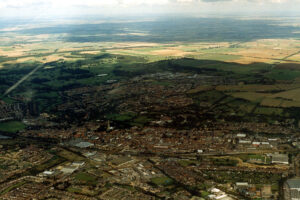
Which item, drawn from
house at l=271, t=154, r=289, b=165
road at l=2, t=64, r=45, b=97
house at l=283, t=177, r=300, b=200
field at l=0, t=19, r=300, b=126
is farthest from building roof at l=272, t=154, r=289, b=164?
road at l=2, t=64, r=45, b=97

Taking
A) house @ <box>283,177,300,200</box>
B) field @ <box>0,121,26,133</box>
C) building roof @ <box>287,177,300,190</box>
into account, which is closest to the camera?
house @ <box>283,177,300,200</box>

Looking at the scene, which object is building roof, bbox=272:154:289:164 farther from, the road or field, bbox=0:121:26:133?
the road

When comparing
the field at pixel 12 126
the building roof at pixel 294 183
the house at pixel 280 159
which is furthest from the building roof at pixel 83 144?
the building roof at pixel 294 183

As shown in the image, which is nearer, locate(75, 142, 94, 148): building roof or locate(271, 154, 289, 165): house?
locate(271, 154, 289, 165): house

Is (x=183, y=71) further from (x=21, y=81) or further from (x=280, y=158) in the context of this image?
(x=280, y=158)

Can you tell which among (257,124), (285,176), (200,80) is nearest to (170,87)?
(200,80)

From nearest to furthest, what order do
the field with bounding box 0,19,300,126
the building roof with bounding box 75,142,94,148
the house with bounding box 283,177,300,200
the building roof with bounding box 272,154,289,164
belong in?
the house with bounding box 283,177,300,200 → the building roof with bounding box 272,154,289,164 → the building roof with bounding box 75,142,94,148 → the field with bounding box 0,19,300,126

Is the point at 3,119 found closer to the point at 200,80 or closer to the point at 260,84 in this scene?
the point at 200,80

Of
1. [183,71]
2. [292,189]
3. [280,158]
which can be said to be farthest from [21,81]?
[292,189]

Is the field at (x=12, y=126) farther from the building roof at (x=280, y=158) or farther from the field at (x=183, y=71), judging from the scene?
the building roof at (x=280, y=158)

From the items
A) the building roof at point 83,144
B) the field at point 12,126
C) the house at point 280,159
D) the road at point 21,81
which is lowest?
the field at point 12,126

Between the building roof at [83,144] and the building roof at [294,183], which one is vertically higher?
the building roof at [294,183]
